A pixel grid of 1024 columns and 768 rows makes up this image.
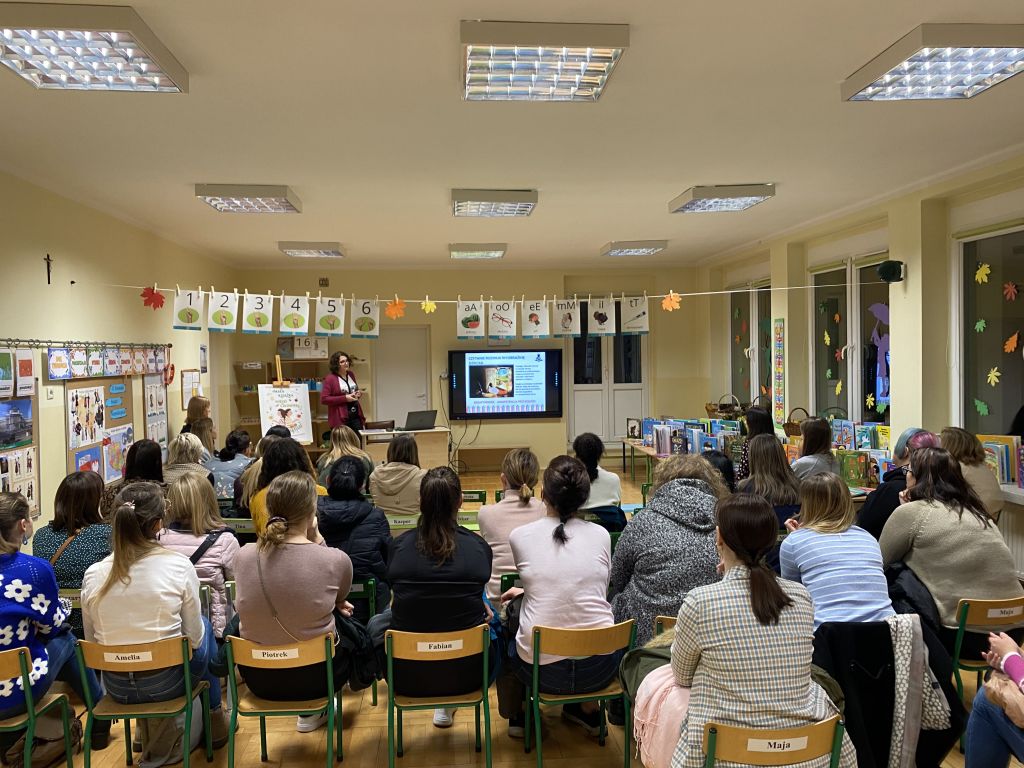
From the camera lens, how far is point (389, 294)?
1045 centimetres

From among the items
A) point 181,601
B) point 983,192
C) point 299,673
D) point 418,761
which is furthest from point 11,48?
point 983,192

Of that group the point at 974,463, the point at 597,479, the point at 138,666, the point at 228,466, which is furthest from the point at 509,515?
the point at 974,463

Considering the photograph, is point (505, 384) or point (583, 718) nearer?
point (583, 718)

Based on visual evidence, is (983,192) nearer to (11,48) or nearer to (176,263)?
(11,48)

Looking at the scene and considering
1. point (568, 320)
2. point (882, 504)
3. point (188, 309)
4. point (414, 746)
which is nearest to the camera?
point (414, 746)

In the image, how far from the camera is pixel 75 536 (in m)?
3.19

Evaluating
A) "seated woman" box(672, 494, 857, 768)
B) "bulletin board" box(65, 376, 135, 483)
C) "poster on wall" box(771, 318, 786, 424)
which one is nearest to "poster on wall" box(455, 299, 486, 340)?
"bulletin board" box(65, 376, 135, 483)

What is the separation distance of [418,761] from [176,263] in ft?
20.9

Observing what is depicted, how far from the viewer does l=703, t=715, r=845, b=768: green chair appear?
1916 millimetres

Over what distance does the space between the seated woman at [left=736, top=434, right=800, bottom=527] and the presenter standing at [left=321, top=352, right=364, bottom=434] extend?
489 cm

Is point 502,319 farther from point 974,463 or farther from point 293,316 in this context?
point 974,463

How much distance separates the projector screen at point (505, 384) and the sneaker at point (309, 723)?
24.1 feet

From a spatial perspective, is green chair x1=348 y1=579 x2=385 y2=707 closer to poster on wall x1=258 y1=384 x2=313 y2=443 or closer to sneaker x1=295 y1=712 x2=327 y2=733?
sneaker x1=295 y1=712 x2=327 y2=733

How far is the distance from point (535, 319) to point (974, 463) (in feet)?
15.0
